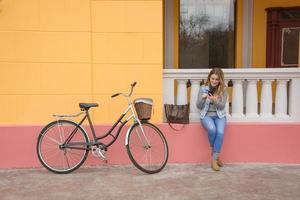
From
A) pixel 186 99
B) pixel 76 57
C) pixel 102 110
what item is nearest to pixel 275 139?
pixel 186 99

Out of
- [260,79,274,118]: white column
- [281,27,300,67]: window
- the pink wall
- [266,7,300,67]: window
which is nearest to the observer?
the pink wall

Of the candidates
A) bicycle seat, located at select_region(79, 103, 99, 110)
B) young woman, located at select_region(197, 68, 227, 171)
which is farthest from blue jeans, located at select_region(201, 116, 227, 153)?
bicycle seat, located at select_region(79, 103, 99, 110)

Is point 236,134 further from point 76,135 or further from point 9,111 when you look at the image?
point 9,111

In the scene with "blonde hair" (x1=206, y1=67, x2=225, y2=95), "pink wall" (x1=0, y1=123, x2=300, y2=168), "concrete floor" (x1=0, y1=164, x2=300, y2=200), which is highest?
"blonde hair" (x1=206, y1=67, x2=225, y2=95)

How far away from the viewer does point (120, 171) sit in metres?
5.66

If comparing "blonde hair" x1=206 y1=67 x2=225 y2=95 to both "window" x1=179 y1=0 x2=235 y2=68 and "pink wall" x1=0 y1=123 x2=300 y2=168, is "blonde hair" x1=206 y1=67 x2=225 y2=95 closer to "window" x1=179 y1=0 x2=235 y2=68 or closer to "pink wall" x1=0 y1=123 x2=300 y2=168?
"pink wall" x1=0 y1=123 x2=300 y2=168

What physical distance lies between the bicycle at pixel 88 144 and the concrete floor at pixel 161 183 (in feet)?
0.51

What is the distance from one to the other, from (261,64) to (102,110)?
4151 mm

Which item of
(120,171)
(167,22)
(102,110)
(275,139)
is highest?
(167,22)

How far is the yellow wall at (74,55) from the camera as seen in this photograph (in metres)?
5.64

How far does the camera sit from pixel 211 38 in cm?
885

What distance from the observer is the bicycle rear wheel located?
5570mm

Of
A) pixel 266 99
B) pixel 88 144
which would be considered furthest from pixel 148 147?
pixel 266 99

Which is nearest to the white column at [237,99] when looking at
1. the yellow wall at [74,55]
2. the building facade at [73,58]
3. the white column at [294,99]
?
the building facade at [73,58]
